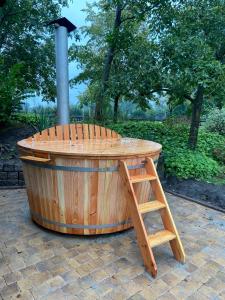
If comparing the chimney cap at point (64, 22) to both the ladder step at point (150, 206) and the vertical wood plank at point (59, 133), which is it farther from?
the ladder step at point (150, 206)

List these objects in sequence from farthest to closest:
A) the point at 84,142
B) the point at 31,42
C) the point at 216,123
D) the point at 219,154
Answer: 1. the point at 216,123
2. the point at 31,42
3. the point at 219,154
4. the point at 84,142

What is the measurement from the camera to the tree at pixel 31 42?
578 cm

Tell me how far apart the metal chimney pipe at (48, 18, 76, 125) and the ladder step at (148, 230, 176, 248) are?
2324mm

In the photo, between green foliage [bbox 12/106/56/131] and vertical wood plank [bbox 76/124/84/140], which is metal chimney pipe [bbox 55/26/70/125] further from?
green foliage [bbox 12/106/56/131]

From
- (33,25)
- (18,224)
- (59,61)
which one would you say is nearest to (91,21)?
(33,25)

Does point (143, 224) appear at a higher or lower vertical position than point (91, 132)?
lower

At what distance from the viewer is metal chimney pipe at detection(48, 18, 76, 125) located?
144 inches

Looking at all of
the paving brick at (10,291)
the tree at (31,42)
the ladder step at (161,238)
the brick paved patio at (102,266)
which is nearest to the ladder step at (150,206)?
the ladder step at (161,238)

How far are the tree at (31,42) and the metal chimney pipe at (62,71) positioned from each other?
7.42 feet

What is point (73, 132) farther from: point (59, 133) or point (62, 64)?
point (62, 64)

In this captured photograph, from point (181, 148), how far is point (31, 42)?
4.69 metres

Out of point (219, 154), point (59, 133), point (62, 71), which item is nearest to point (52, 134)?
point (59, 133)

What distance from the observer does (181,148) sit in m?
5.00

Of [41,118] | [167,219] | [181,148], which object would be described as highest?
[41,118]
